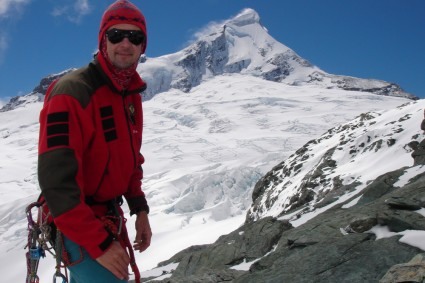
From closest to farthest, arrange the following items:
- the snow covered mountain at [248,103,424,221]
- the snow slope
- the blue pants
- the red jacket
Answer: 1. the red jacket
2. the blue pants
3. the snow covered mountain at [248,103,424,221]
4. the snow slope

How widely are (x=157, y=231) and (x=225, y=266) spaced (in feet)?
162

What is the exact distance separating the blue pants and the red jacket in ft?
0.66

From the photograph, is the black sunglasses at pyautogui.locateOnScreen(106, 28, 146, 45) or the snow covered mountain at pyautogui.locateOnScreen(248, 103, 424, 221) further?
the snow covered mountain at pyautogui.locateOnScreen(248, 103, 424, 221)

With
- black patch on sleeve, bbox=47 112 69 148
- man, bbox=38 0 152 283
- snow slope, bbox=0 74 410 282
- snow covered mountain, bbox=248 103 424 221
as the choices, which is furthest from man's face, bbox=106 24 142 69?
snow slope, bbox=0 74 410 282

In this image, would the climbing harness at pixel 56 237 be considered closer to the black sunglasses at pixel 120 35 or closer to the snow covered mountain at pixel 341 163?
the black sunglasses at pixel 120 35

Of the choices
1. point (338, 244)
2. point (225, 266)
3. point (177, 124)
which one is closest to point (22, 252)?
point (225, 266)

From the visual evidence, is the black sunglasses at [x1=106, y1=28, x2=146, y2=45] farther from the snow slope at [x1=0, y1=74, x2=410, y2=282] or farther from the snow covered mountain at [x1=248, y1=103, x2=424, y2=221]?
the snow slope at [x1=0, y1=74, x2=410, y2=282]

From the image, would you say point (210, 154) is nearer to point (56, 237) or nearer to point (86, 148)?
point (56, 237)

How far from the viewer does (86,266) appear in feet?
9.37

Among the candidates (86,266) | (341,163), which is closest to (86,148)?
(86,266)

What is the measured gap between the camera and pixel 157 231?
6003cm

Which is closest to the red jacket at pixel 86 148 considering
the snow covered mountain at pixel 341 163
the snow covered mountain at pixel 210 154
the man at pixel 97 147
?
the man at pixel 97 147

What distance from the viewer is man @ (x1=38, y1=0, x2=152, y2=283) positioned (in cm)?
257

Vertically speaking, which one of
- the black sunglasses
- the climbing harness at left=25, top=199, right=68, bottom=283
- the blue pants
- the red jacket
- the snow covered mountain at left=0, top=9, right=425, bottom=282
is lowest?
the blue pants
